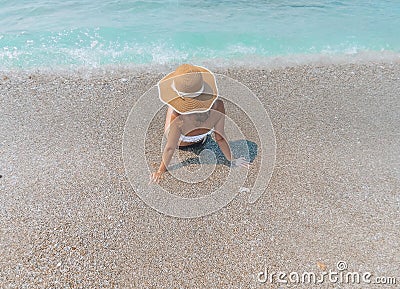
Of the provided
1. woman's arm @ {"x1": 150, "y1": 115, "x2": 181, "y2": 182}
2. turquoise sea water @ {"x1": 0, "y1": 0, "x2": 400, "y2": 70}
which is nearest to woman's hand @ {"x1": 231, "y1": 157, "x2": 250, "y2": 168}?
woman's arm @ {"x1": 150, "y1": 115, "x2": 181, "y2": 182}

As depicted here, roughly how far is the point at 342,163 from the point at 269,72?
1.94m

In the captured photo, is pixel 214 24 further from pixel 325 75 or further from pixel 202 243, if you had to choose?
pixel 202 243

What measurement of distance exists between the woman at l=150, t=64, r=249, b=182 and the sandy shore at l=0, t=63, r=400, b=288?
38 centimetres

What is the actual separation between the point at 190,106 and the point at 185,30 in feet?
13.9

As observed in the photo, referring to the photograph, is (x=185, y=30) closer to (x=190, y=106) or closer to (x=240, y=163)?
(x=240, y=163)

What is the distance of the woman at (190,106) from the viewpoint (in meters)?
2.39

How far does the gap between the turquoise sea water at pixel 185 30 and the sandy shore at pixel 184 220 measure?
62.2 inches

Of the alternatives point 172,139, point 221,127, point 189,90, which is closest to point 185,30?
point 221,127

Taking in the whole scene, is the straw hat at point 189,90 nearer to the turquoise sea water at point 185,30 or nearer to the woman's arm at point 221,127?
the woman's arm at point 221,127

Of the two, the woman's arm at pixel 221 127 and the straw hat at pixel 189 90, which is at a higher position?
the straw hat at pixel 189 90

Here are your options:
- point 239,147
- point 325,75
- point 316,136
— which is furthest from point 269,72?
point 239,147

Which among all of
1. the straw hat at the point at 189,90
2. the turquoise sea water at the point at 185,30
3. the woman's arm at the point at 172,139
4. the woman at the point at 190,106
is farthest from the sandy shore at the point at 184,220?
the turquoise sea water at the point at 185,30

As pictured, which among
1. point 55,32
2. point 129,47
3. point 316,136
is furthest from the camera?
point 55,32

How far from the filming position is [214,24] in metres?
6.60
